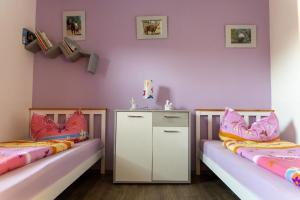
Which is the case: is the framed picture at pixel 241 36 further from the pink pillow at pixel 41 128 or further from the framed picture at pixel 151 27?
the pink pillow at pixel 41 128

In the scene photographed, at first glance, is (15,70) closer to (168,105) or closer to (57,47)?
(57,47)

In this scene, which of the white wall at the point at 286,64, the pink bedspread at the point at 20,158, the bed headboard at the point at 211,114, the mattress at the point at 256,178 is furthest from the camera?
the bed headboard at the point at 211,114

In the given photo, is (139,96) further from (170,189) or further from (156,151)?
(170,189)

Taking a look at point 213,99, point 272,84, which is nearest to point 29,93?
point 213,99

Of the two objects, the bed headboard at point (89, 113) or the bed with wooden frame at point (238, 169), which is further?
the bed headboard at point (89, 113)

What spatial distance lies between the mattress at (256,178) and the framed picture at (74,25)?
2019 millimetres

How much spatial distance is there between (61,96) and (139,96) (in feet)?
2.90

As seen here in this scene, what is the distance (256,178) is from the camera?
4.09 feet

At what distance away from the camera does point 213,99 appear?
2916 millimetres

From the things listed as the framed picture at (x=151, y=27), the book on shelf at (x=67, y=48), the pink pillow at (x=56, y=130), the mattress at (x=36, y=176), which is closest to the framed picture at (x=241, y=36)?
the framed picture at (x=151, y=27)

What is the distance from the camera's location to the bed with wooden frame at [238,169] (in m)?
1.09

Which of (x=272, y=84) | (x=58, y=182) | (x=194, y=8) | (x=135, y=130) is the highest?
(x=194, y=8)

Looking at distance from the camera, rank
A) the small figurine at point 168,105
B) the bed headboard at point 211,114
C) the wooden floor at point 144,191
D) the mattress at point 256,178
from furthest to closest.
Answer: the bed headboard at point 211,114
the small figurine at point 168,105
the wooden floor at point 144,191
the mattress at point 256,178

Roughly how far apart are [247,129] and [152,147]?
3.05ft
